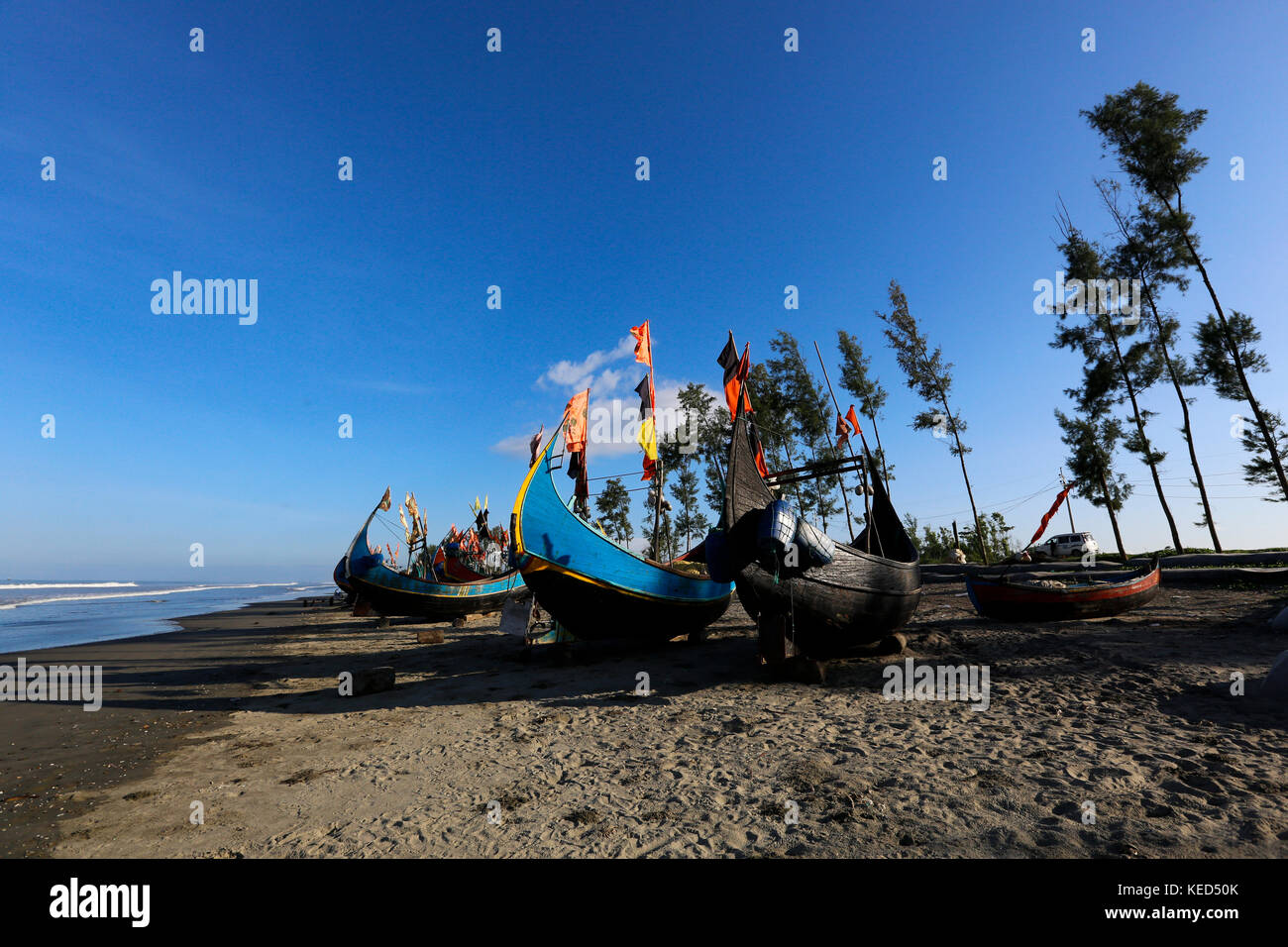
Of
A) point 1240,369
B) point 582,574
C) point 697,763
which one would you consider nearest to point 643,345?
point 582,574

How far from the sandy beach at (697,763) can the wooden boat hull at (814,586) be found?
77 cm

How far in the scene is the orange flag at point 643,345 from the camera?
54.2 ft

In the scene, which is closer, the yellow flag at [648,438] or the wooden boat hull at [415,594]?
the yellow flag at [648,438]

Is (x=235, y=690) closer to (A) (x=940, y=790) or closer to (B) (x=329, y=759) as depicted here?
(B) (x=329, y=759)

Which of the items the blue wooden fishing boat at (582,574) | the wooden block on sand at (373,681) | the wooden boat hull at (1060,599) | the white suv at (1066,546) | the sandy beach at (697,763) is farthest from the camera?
the white suv at (1066,546)

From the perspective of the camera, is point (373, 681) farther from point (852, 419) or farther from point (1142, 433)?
point (1142, 433)

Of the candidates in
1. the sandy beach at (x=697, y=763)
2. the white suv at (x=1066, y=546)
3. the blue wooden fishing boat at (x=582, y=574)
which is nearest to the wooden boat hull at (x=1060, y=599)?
the sandy beach at (x=697, y=763)

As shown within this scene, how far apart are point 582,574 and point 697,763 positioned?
253 inches

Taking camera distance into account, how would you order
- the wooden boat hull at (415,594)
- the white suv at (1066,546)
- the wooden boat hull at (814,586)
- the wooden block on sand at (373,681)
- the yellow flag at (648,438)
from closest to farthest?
1. the wooden boat hull at (814,586)
2. the wooden block on sand at (373,681)
3. the yellow flag at (648,438)
4. the wooden boat hull at (415,594)
5. the white suv at (1066,546)

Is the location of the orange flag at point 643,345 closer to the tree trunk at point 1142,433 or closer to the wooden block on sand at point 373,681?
the wooden block on sand at point 373,681

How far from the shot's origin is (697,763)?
6.00 metres

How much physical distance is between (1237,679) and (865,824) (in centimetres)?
656

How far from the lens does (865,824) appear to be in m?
4.30
